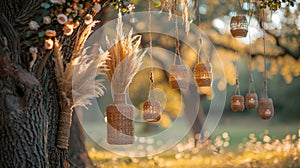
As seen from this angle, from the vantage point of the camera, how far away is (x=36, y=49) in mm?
2738

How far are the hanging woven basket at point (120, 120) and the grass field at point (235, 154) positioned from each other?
2537 mm

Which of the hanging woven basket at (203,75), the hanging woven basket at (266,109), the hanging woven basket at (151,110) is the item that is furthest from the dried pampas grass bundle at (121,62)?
the hanging woven basket at (266,109)

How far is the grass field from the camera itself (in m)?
6.16

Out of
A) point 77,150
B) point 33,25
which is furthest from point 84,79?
point 77,150

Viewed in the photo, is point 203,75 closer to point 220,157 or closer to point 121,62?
point 121,62

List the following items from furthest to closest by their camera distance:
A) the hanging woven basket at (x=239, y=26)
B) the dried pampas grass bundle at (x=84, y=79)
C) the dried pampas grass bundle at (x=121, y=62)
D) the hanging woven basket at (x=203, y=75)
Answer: the hanging woven basket at (x=239, y=26), the hanging woven basket at (x=203, y=75), the dried pampas grass bundle at (x=121, y=62), the dried pampas grass bundle at (x=84, y=79)

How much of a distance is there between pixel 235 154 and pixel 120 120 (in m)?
4.41

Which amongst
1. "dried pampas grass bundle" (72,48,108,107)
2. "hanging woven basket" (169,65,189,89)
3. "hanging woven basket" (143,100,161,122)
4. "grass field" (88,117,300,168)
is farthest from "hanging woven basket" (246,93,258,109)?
"dried pampas grass bundle" (72,48,108,107)

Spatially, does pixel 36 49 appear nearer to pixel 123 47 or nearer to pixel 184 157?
pixel 123 47

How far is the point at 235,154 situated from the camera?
7402 millimetres

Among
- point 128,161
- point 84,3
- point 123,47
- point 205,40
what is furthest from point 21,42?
point 205,40

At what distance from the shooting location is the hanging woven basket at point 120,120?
3.23 meters

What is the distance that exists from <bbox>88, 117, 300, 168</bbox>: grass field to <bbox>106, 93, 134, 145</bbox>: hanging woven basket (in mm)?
2537

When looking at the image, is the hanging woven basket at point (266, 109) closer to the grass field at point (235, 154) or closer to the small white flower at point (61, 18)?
the grass field at point (235, 154)
